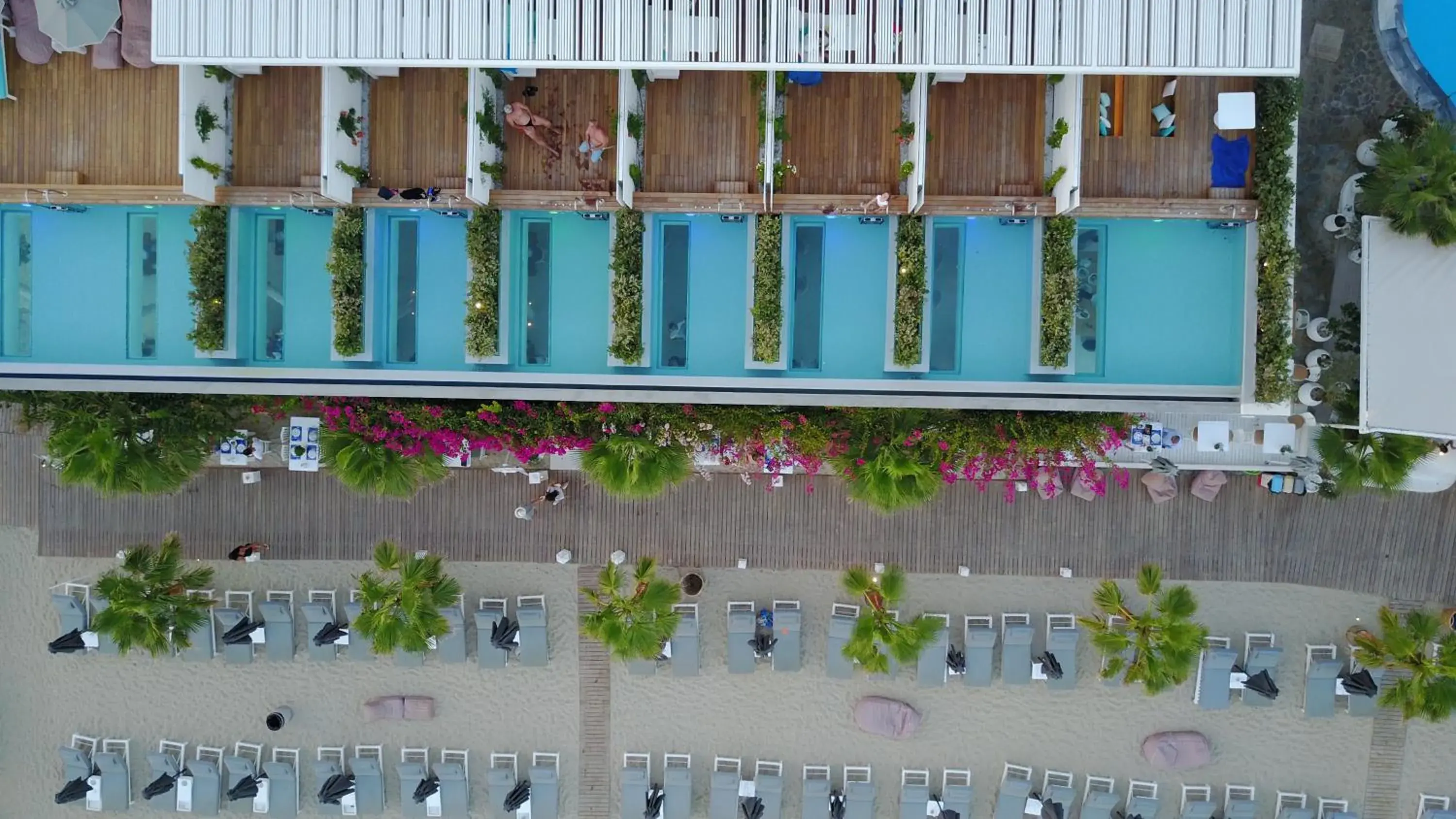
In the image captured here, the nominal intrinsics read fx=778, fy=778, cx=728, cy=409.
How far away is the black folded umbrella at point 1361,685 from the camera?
17328mm

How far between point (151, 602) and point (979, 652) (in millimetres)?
17937

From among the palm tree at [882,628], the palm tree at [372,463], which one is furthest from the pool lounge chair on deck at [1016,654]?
the palm tree at [372,463]

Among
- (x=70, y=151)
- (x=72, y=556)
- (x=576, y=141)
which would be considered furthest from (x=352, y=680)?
(x=576, y=141)

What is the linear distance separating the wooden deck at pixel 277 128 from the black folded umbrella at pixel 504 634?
10.2 metres

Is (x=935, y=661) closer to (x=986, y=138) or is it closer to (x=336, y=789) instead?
(x=986, y=138)

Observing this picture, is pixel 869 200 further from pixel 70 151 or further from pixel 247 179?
pixel 70 151

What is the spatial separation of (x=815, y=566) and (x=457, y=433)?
8.46 m

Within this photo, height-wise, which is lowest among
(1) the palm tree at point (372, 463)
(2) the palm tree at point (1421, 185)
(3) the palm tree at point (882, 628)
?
(3) the palm tree at point (882, 628)

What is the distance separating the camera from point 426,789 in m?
18.2

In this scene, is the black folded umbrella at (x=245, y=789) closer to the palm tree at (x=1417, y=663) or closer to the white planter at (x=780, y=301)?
the white planter at (x=780, y=301)

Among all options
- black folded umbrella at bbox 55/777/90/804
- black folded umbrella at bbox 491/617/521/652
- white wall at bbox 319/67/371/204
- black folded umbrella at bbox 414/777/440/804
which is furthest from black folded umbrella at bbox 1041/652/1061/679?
black folded umbrella at bbox 55/777/90/804

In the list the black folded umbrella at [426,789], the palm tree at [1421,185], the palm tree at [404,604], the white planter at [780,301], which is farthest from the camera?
the black folded umbrella at [426,789]

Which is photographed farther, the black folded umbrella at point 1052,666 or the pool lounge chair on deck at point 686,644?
the pool lounge chair on deck at point 686,644

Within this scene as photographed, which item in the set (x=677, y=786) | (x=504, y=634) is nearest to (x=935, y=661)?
(x=677, y=786)
